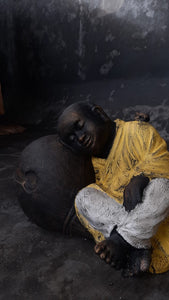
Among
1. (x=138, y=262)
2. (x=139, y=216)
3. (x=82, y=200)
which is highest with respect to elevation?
(x=139, y=216)

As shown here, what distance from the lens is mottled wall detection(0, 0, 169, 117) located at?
462cm

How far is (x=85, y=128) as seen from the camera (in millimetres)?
1967

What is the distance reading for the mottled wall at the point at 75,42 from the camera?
4625 mm

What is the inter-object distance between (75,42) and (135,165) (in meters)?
4.17

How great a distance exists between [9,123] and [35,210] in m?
4.41

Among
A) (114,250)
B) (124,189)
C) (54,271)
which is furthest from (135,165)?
(54,271)

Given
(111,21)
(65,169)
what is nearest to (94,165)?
(65,169)

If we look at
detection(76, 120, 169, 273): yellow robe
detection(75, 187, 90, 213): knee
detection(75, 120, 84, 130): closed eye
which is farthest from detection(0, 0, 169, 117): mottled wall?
detection(75, 187, 90, 213): knee

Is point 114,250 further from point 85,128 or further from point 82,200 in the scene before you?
point 85,128

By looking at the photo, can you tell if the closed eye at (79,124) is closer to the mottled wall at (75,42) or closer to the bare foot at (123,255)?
the bare foot at (123,255)

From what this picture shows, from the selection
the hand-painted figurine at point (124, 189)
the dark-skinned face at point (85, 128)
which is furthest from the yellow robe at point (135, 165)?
the dark-skinned face at point (85, 128)

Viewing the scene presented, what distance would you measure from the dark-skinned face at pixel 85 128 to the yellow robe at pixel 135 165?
0.40 ft

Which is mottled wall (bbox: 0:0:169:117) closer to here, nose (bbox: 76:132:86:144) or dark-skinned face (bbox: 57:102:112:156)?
dark-skinned face (bbox: 57:102:112:156)

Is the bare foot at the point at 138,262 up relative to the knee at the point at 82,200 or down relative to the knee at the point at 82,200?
down
